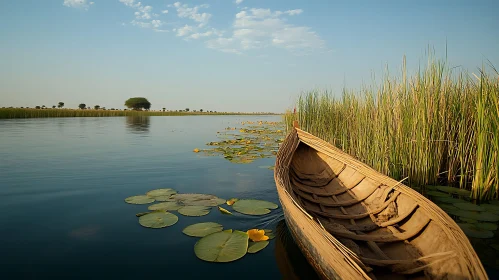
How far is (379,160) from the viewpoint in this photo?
372 cm

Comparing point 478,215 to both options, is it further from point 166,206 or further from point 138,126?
point 138,126

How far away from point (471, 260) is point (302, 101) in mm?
5953

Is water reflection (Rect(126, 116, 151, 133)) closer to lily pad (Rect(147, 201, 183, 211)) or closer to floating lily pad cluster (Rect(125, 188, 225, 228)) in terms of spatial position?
floating lily pad cluster (Rect(125, 188, 225, 228))

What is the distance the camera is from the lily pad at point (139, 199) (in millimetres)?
3221

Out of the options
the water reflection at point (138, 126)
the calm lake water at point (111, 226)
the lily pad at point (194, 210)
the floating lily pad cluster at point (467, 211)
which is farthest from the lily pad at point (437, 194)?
the water reflection at point (138, 126)

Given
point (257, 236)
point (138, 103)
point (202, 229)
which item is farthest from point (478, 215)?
point (138, 103)

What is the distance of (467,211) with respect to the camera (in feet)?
8.52

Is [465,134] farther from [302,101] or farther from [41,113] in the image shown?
[41,113]

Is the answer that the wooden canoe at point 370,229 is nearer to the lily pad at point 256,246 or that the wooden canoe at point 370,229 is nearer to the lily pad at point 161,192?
the lily pad at point 256,246

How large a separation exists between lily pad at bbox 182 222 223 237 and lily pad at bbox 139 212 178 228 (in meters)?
0.24

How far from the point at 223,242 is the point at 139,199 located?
1.68m

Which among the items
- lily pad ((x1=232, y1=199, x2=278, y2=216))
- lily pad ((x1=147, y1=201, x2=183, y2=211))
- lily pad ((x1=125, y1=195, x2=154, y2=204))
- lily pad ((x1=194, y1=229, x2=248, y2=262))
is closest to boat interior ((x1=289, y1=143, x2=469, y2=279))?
lily pad ((x1=232, y1=199, x2=278, y2=216))

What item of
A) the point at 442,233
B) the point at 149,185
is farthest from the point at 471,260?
the point at 149,185

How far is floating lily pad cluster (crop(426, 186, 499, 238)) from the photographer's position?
2.28 meters
